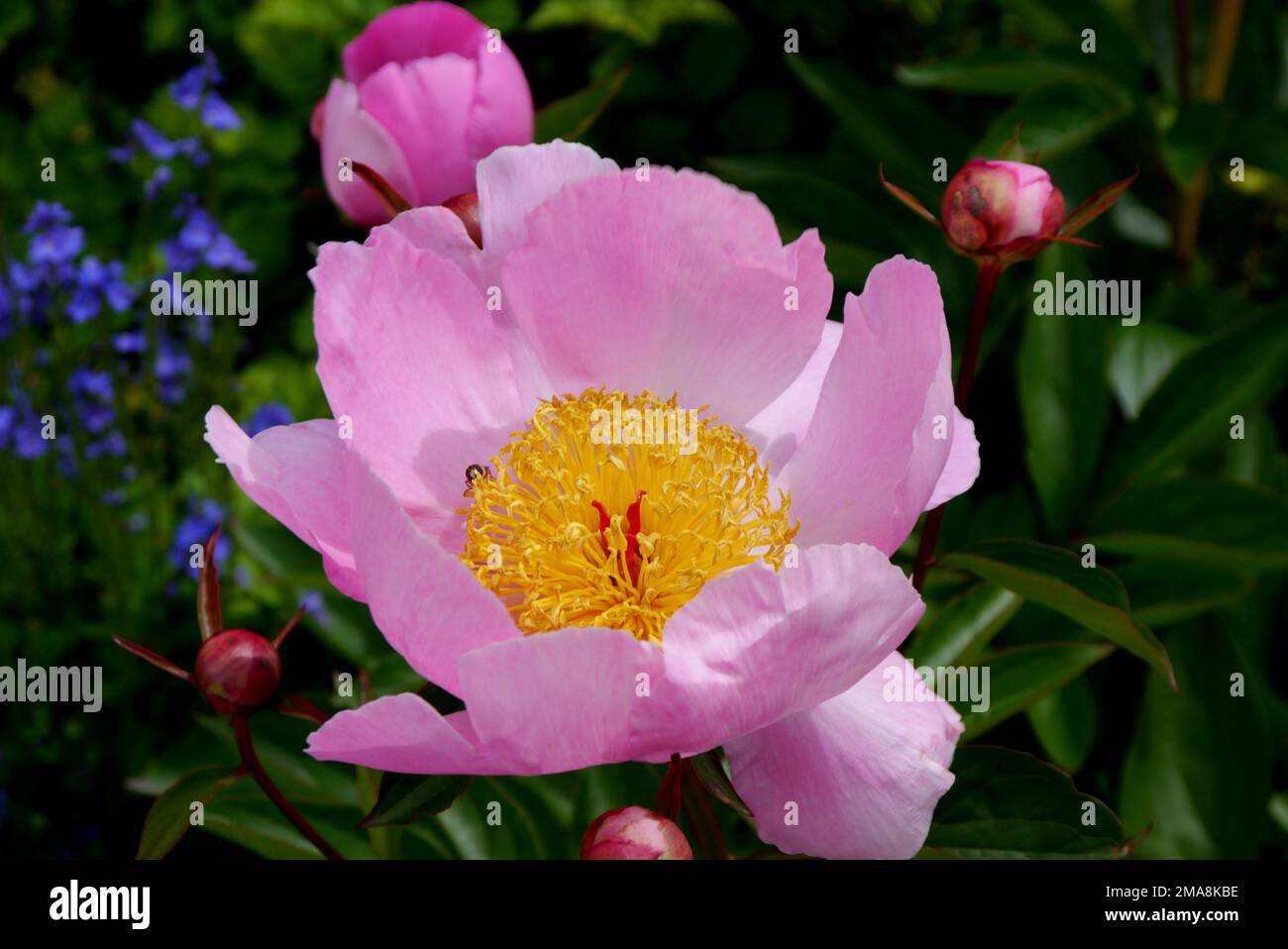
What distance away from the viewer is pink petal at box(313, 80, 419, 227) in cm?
79

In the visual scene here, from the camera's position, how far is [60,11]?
7.93ft

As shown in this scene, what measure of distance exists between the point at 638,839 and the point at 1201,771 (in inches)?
29.0

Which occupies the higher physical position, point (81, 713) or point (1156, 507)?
point (1156, 507)

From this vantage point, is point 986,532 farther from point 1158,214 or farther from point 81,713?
point 81,713

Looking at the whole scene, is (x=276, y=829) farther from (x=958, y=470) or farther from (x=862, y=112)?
(x=862, y=112)

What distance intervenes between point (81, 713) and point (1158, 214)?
4.97ft

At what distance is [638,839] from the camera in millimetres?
541

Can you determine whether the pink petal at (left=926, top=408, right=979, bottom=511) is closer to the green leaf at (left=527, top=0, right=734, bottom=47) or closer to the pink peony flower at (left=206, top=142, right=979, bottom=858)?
the pink peony flower at (left=206, top=142, right=979, bottom=858)

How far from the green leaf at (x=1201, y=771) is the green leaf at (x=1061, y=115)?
55cm

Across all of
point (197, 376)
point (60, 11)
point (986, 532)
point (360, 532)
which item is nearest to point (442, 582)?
point (360, 532)

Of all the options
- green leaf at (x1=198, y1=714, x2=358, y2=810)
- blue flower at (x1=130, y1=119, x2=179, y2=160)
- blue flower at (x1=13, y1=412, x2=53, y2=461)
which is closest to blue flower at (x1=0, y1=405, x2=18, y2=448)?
blue flower at (x1=13, y1=412, x2=53, y2=461)

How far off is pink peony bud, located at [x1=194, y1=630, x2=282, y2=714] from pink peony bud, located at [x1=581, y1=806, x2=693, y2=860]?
17 centimetres

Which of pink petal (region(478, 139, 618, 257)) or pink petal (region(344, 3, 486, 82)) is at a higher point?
pink petal (region(344, 3, 486, 82))

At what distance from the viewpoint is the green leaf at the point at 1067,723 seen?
106 centimetres
